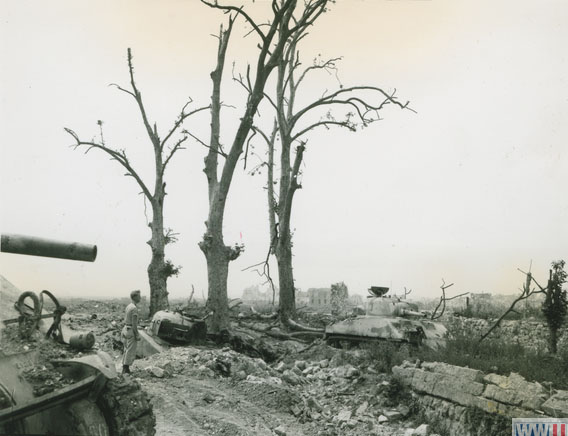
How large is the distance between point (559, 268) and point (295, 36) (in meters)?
11.4

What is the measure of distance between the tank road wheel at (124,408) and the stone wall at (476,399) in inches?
159

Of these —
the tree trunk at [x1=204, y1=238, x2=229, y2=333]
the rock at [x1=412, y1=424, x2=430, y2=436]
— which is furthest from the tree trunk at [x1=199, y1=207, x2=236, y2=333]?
the rock at [x1=412, y1=424, x2=430, y2=436]

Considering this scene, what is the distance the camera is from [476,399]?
6.17 metres

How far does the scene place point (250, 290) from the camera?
72.8m

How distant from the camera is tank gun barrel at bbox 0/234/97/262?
11.6ft

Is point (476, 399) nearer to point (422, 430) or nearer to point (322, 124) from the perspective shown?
point (422, 430)

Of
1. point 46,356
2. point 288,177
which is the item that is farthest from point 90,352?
point 288,177

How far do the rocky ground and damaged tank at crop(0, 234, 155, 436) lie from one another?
A: 156cm

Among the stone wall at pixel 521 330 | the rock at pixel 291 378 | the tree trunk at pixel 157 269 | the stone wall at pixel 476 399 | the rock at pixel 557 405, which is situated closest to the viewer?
the rock at pixel 557 405

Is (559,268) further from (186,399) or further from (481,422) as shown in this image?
(186,399)

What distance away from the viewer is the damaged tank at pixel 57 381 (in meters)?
3.36

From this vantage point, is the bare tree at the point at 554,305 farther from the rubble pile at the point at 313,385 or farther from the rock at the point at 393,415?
the rock at the point at 393,415

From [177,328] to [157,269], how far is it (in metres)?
5.14

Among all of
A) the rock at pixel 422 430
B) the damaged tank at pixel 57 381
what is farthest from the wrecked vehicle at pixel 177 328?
the damaged tank at pixel 57 381
